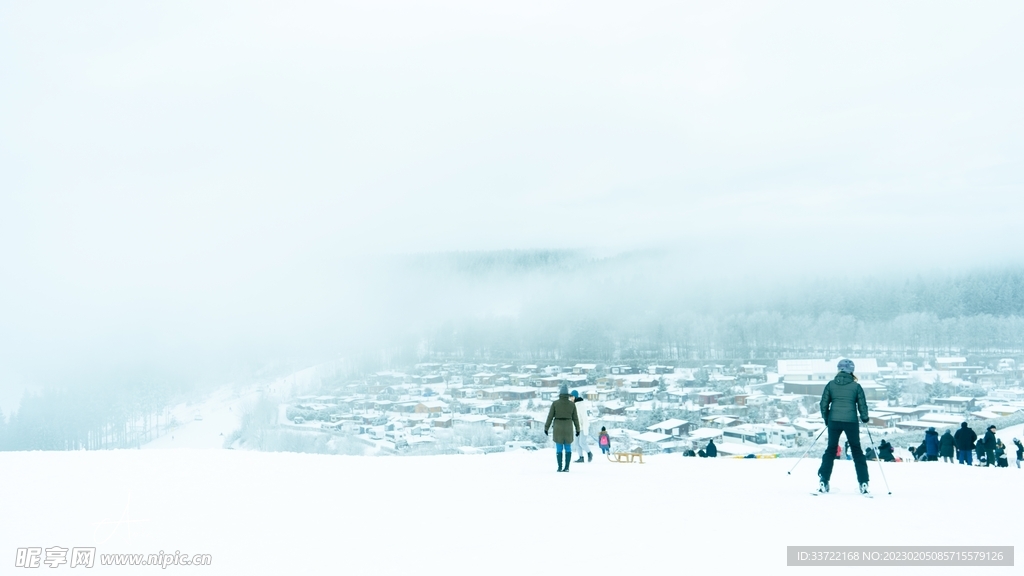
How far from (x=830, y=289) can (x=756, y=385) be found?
118 ft

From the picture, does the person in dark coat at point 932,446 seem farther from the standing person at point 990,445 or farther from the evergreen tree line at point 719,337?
the evergreen tree line at point 719,337

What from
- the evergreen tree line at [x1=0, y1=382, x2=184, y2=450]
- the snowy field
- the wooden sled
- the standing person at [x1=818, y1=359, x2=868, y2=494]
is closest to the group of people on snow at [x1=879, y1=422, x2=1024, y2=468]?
the snowy field

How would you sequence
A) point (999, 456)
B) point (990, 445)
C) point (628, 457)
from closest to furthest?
point (628, 457) < point (990, 445) < point (999, 456)

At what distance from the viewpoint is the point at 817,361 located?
220 feet

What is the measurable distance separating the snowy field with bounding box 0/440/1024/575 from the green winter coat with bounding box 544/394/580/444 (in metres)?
0.64

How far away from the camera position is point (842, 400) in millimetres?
7555

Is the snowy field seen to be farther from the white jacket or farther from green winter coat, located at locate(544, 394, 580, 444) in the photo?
the white jacket

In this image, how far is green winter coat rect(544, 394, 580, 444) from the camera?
34.4 feet

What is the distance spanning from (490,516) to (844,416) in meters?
4.65

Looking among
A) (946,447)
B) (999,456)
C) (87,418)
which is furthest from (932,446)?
(87,418)

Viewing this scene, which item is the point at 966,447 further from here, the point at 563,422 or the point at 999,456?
the point at 563,422

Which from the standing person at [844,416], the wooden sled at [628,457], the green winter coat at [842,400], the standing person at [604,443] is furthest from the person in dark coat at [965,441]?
the green winter coat at [842,400]

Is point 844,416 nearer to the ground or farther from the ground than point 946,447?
farther from the ground

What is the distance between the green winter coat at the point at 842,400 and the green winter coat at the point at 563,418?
14.0 ft
